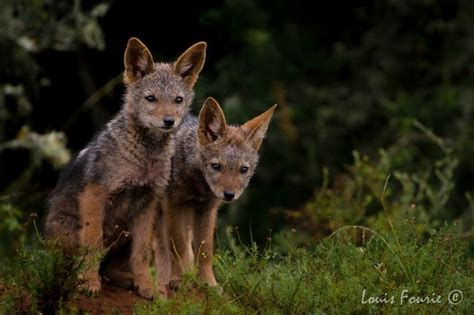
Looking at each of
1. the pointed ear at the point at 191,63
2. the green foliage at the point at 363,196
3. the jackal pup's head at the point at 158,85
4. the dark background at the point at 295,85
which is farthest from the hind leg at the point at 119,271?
the dark background at the point at 295,85

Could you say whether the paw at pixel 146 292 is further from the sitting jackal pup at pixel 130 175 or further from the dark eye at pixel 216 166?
the dark eye at pixel 216 166

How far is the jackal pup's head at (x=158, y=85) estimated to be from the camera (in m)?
8.95

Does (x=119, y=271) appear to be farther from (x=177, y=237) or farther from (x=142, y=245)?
(x=177, y=237)

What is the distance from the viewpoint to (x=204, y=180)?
922 cm

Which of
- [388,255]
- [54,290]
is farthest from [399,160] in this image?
[54,290]

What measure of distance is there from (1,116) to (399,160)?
464 cm

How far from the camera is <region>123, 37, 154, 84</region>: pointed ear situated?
9070mm

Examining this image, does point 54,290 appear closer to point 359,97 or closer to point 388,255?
point 388,255

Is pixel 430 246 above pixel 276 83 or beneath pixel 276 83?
above

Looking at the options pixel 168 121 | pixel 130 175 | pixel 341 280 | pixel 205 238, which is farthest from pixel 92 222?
pixel 341 280

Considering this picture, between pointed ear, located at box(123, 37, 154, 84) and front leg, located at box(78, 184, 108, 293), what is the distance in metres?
0.93

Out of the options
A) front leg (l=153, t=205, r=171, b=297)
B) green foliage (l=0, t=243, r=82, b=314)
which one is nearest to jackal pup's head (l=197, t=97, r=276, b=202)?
front leg (l=153, t=205, r=171, b=297)

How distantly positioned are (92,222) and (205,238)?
3.33 ft

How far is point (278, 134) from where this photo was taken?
1781 cm
